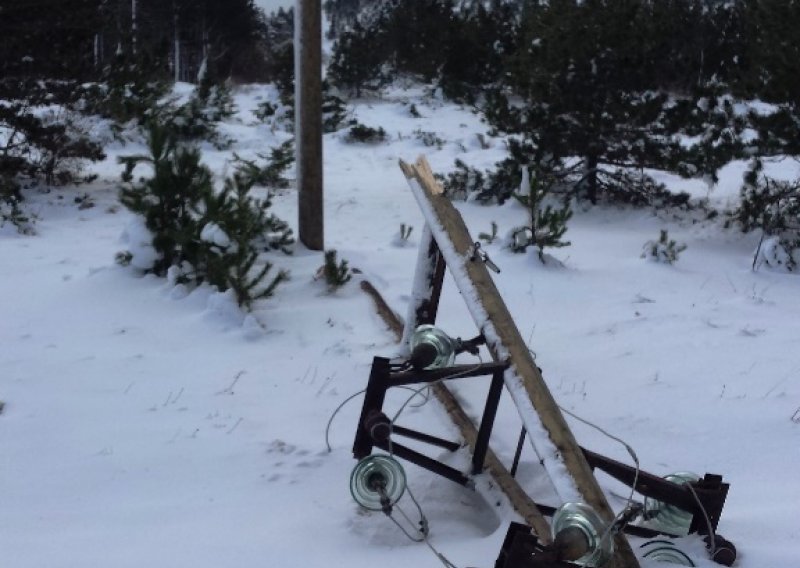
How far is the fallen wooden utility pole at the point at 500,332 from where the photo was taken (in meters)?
2.37

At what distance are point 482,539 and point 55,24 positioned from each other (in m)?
10.0

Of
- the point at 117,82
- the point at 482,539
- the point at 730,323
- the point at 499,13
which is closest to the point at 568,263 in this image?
the point at 730,323

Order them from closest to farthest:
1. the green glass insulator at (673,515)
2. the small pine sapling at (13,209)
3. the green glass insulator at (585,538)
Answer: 1. the green glass insulator at (585,538)
2. the green glass insulator at (673,515)
3. the small pine sapling at (13,209)

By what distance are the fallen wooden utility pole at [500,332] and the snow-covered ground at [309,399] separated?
1.50ft

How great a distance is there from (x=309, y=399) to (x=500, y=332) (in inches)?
64.2

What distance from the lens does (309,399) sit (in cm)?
437

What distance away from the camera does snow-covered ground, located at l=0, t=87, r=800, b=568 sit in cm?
295

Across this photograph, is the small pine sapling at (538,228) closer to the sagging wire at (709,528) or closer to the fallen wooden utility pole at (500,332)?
the fallen wooden utility pole at (500,332)

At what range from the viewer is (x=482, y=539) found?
114 inches

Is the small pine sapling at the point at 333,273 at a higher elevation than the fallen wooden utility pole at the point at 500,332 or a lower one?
lower

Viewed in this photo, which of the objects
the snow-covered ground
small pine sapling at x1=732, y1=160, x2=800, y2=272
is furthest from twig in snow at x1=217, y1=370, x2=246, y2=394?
small pine sapling at x1=732, y1=160, x2=800, y2=272

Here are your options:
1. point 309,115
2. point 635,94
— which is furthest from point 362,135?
point 309,115

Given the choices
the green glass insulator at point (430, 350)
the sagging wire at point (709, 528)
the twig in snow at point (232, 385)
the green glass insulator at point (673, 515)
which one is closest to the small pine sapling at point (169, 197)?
the twig in snow at point (232, 385)

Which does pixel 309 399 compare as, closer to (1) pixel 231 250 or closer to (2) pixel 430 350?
(2) pixel 430 350
